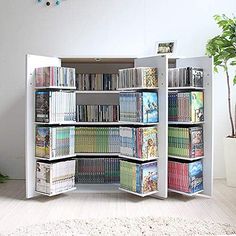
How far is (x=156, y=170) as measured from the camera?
3676 millimetres

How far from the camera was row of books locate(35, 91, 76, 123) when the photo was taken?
11.7 feet

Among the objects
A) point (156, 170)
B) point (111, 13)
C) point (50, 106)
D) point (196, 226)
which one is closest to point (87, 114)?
point (50, 106)

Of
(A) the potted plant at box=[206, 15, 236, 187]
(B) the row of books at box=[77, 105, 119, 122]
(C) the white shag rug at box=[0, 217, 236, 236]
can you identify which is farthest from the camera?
(B) the row of books at box=[77, 105, 119, 122]

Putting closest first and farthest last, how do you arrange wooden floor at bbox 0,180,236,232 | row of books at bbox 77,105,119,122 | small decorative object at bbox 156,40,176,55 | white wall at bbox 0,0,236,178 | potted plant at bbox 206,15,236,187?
wooden floor at bbox 0,180,236,232 → potted plant at bbox 206,15,236,187 → row of books at bbox 77,105,119,122 → small decorative object at bbox 156,40,176,55 → white wall at bbox 0,0,236,178

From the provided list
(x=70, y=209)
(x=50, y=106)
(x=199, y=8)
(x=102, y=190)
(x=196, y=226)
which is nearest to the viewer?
(x=196, y=226)

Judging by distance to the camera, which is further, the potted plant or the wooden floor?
the potted plant

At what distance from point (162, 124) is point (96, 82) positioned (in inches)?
43.4

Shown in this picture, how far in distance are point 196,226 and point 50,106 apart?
181 cm

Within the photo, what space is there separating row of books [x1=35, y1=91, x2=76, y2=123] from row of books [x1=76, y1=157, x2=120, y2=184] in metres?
0.72

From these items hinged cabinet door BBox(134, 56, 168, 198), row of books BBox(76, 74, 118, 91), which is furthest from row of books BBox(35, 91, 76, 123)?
hinged cabinet door BBox(134, 56, 168, 198)

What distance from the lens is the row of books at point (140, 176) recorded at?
11.7 ft

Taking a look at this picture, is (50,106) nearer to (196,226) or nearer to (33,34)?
(33,34)

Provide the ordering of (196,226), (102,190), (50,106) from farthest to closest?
1. (102,190)
2. (50,106)
3. (196,226)

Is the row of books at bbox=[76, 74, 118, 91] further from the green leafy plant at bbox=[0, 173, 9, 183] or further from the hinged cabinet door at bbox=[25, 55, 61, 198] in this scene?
the green leafy plant at bbox=[0, 173, 9, 183]
